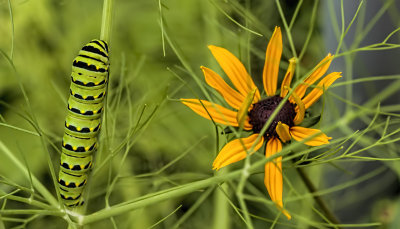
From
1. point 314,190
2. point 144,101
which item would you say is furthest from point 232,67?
point 144,101

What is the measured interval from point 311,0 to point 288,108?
113 centimetres

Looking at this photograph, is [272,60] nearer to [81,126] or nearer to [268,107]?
[268,107]

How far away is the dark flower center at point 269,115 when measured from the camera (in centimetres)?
66

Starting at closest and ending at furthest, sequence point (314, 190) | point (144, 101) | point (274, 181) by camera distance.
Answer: point (274, 181) < point (314, 190) < point (144, 101)

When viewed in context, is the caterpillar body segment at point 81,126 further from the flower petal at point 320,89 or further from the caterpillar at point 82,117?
the flower petal at point 320,89

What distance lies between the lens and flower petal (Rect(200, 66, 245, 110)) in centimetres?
62

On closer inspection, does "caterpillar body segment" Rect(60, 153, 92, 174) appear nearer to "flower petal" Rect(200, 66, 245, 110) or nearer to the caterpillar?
the caterpillar

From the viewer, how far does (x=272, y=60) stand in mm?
644

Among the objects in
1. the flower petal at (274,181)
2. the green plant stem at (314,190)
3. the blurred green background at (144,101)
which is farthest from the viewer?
the blurred green background at (144,101)

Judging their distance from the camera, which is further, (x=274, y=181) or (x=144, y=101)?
(x=144, y=101)

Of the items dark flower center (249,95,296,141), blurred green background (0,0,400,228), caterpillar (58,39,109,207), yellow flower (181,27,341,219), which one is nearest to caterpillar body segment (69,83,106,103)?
caterpillar (58,39,109,207)

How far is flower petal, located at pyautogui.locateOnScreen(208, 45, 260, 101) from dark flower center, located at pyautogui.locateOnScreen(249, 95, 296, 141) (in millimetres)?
37

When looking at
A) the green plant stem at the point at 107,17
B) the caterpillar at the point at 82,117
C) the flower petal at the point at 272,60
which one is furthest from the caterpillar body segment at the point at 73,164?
A: the flower petal at the point at 272,60

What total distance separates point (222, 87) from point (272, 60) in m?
0.08
